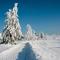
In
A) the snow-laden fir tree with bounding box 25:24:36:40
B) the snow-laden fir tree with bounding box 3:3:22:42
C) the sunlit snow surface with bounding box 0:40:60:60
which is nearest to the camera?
the sunlit snow surface with bounding box 0:40:60:60

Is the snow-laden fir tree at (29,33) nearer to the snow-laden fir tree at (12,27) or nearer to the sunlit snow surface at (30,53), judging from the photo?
the snow-laden fir tree at (12,27)

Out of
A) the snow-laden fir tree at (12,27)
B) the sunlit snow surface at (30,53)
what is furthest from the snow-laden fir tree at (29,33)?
the sunlit snow surface at (30,53)

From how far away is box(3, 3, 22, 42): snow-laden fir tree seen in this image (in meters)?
53.4

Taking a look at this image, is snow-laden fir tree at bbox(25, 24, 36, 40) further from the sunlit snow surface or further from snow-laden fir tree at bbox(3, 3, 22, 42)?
the sunlit snow surface

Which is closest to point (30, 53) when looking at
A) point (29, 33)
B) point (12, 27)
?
point (12, 27)

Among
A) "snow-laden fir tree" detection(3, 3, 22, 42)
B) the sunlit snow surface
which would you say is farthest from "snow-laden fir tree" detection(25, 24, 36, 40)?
the sunlit snow surface

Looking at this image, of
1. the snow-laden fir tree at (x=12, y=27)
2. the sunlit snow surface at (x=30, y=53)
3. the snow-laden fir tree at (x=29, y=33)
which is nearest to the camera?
the sunlit snow surface at (x=30, y=53)

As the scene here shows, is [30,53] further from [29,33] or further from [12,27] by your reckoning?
[29,33]

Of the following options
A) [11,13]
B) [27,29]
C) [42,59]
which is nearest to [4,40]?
[11,13]

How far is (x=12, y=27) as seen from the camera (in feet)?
177

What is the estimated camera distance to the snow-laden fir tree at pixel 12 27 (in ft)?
175

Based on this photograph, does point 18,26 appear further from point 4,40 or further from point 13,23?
point 4,40

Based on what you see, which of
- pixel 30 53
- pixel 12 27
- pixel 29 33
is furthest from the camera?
pixel 29 33

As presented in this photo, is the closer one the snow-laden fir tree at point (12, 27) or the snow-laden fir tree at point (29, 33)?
the snow-laden fir tree at point (12, 27)
